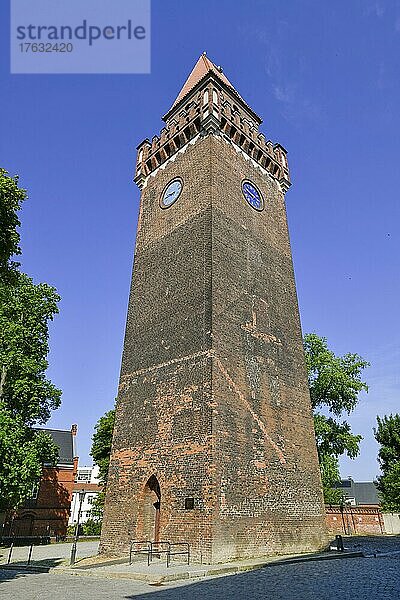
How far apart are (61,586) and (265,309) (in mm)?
12062

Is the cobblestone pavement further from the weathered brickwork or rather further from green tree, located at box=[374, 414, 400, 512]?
green tree, located at box=[374, 414, 400, 512]

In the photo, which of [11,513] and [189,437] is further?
[11,513]

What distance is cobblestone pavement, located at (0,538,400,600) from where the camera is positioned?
827 cm

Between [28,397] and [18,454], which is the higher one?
[28,397]

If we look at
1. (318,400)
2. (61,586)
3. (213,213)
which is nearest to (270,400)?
(213,213)

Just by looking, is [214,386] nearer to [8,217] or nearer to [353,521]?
[8,217]

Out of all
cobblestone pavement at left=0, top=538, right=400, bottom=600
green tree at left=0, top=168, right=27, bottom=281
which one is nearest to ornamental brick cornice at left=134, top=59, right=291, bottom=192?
green tree at left=0, top=168, right=27, bottom=281

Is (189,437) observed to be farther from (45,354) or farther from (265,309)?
(45,354)

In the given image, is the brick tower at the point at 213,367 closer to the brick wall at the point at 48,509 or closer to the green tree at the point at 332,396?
the green tree at the point at 332,396

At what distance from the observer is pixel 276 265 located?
20875mm

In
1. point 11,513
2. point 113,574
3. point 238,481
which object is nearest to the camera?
point 113,574

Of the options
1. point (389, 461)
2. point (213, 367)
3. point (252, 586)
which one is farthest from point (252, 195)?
point (389, 461)

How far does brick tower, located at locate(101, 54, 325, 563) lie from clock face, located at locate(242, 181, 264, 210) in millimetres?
89

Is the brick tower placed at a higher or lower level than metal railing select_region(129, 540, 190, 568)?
higher
